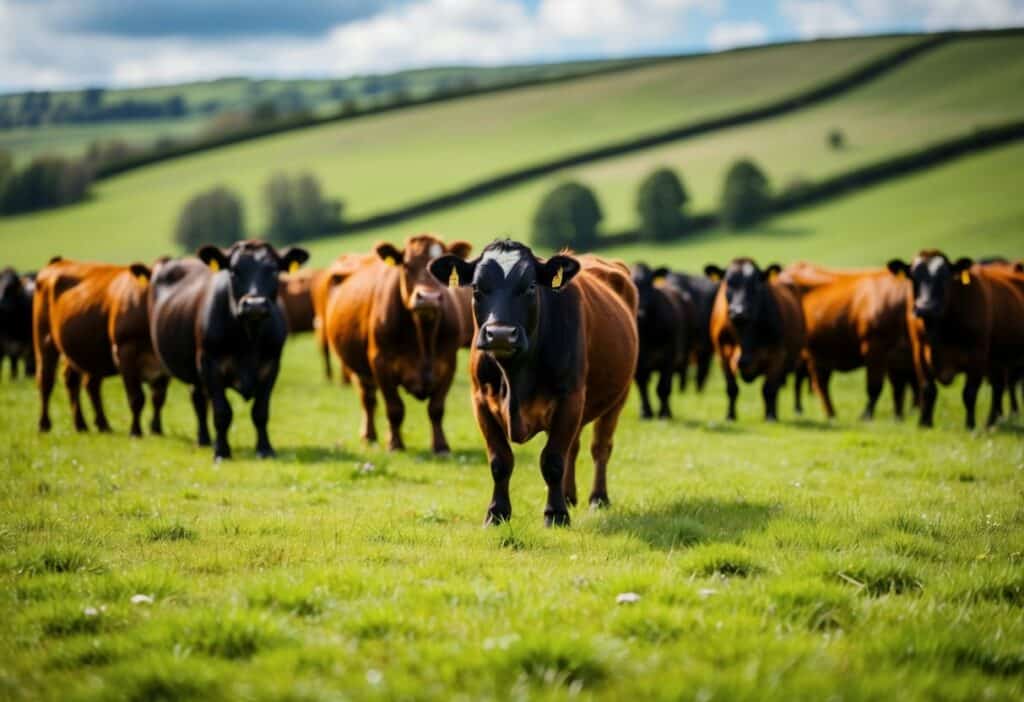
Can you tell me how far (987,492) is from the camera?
9.88m

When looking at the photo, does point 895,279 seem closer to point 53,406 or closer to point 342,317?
point 342,317

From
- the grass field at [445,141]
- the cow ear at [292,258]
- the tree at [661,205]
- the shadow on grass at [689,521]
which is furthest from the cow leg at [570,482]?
the grass field at [445,141]

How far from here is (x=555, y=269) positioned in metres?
8.12

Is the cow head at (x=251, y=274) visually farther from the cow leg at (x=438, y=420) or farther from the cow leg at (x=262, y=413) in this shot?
the cow leg at (x=438, y=420)

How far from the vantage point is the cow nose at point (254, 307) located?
38.8ft

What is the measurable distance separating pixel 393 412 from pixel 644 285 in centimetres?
721

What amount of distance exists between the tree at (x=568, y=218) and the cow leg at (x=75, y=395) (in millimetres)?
48823

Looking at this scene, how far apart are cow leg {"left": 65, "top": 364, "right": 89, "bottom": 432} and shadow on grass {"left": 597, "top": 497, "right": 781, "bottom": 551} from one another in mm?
9621

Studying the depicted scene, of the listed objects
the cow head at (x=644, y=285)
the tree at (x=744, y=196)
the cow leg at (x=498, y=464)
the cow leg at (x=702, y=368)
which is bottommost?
the cow leg at (x=702, y=368)

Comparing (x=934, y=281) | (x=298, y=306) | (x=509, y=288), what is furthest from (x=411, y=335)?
(x=298, y=306)

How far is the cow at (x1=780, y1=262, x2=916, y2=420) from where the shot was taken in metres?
18.0

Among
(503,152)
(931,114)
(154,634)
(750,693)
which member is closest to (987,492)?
(750,693)

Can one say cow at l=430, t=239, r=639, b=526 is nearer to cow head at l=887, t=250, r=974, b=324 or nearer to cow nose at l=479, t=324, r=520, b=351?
cow nose at l=479, t=324, r=520, b=351

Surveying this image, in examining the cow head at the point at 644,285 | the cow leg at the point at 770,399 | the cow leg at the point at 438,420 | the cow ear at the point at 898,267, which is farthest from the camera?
the cow head at the point at 644,285
